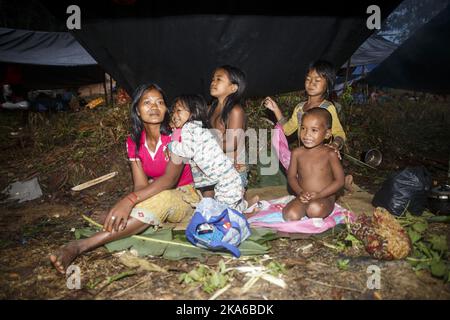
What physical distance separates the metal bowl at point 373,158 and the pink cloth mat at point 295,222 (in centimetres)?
185

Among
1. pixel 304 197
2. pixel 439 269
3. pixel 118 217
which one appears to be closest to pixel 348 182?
pixel 304 197

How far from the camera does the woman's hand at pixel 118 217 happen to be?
2.46 metres

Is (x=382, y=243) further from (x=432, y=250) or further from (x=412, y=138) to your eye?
(x=412, y=138)

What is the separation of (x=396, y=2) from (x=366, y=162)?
2.33 m

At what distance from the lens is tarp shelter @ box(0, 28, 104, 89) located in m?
9.45

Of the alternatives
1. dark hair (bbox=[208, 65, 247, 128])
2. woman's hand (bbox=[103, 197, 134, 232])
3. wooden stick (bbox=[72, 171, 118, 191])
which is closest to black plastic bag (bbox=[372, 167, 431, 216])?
dark hair (bbox=[208, 65, 247, 128])

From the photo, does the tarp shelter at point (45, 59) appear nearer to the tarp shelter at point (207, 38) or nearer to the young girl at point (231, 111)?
the tarp shelter at point (207, 38)

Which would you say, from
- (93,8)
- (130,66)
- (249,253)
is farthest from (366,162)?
(93,8)

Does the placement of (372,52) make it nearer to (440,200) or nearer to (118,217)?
(440,200)

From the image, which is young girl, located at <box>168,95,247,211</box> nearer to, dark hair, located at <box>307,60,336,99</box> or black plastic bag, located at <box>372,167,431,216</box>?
dark hair, located at <box>307,60,336,99</box>

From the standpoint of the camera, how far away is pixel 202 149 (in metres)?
2.74

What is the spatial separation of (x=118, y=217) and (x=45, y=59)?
29.4 feet
